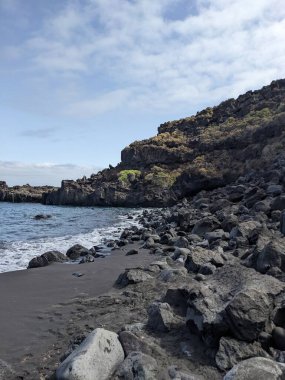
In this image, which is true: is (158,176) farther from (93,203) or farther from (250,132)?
(250,132)

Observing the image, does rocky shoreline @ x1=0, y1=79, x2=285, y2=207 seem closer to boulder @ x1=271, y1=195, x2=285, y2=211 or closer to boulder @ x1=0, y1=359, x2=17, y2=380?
boulder @ x1=271, y1=195, x2=285, y2=211

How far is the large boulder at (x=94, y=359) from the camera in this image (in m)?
4.55

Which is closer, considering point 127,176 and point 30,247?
point 30,247

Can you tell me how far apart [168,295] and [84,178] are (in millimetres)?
97557

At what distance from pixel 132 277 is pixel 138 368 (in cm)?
457

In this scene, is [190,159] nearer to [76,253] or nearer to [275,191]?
[275,191]

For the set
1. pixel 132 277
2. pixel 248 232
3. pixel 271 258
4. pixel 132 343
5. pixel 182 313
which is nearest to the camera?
pixel 132 343

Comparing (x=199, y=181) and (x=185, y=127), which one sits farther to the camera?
(x=185, y=127)

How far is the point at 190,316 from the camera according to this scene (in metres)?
5.54

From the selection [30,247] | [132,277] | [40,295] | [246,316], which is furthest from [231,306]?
[30,247]

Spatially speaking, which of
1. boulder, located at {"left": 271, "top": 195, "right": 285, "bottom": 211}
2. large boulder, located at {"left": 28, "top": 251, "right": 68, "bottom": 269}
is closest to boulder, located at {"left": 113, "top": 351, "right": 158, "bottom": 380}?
large boulder, located at {"left": 28, "top": 251, "right": 68, "bottom": 269}

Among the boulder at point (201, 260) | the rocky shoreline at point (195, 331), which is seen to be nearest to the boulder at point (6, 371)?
the rocky shoreline at point (195, 331)

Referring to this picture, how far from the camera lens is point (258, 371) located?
402cm

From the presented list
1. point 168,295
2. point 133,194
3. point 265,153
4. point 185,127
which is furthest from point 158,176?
point 168,295
